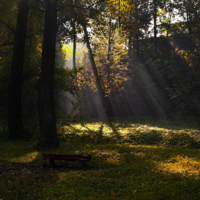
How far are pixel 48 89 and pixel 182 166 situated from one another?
23.5 ft

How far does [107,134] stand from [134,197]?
10805 millimetres

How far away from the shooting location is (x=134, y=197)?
579 centimetres

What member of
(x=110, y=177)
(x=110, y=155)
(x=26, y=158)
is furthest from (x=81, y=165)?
(x=26, y=158)

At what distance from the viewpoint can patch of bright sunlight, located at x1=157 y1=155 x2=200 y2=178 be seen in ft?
24.2

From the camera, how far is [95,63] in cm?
3378

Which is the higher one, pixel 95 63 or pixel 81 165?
pixel 95 63

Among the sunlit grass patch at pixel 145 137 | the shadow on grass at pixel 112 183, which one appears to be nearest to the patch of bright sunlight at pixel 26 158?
the shadow on grass at pixel 112 183

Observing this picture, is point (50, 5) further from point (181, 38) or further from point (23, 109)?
point (181, 38)

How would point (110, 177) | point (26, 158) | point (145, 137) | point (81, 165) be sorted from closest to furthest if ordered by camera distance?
point (110, 177), point (81, 165), point (26, 158), point (145, 137)

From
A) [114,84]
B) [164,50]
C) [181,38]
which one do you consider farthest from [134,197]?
[181,38]

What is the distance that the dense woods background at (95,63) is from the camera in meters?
12.9

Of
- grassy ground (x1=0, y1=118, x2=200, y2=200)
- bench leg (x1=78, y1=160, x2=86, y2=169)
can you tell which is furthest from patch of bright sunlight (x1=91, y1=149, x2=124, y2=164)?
bench leg (x1=78, y1=160, x2=86, y2=169)

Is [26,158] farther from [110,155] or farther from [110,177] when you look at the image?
[110,177]

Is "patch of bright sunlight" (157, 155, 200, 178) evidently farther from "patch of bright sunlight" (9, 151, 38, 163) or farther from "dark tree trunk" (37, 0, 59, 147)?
"dark tree trunk" (37, 0, 59, 147)
